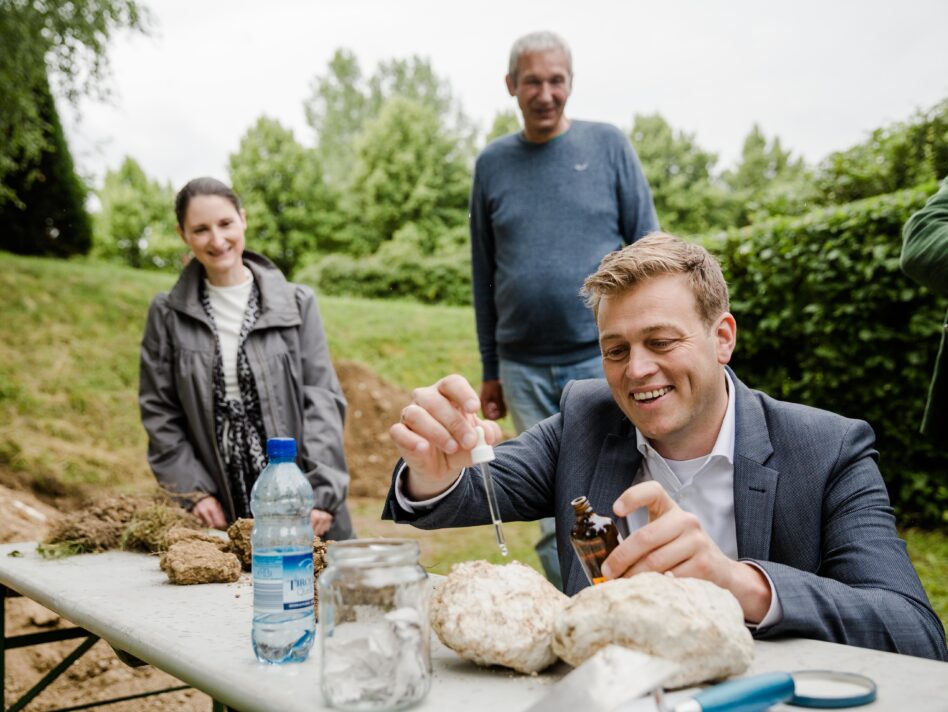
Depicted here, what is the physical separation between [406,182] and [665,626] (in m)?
23.9

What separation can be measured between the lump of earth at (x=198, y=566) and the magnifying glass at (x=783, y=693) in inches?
53.7

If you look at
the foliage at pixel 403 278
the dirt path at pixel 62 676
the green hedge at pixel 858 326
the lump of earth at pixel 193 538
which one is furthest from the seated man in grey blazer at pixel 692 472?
the foliage at pixel 403 278

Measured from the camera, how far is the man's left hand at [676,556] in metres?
1.44

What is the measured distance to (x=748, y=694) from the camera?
3.57 ft

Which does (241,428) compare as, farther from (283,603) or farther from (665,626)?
(665,626)

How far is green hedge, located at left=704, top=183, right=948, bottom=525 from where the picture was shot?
564 centimetres

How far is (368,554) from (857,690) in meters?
0.78

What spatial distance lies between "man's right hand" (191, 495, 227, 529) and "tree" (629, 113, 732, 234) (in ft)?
81.4

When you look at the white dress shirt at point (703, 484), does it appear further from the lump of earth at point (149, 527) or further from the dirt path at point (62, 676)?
the dirt path at point (62, 676)

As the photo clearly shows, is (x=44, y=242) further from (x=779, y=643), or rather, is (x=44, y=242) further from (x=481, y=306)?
(x=779, y=643)

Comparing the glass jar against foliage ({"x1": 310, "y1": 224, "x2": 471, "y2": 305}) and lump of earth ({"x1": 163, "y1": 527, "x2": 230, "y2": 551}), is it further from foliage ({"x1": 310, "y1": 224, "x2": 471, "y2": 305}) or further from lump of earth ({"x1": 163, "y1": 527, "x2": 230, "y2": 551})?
foliage ({"x1": 310, "y1": 224, "x2": 471, "y2": 305})

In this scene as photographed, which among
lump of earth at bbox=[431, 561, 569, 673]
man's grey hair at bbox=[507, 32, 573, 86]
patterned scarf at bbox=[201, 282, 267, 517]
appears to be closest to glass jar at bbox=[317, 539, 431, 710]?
lump of earth at bbox=[431, 561, 569, 673]

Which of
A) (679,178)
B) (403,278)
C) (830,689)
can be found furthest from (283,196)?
(830,689)

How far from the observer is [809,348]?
6.19 meters
